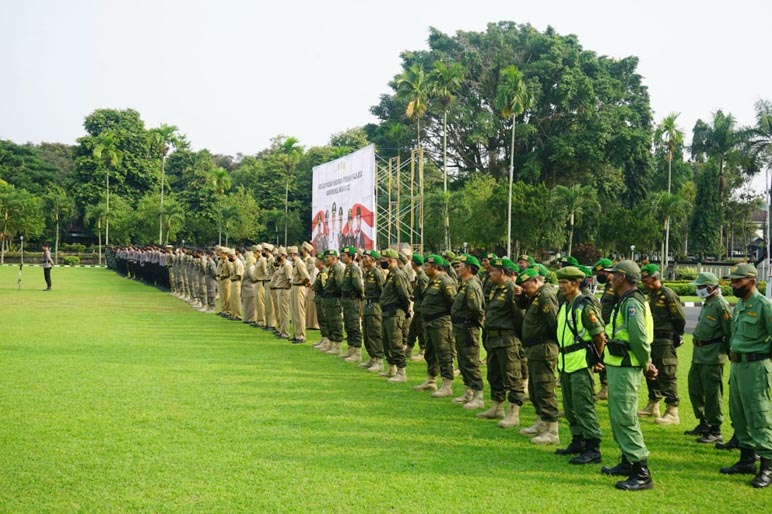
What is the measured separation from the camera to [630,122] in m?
48.4

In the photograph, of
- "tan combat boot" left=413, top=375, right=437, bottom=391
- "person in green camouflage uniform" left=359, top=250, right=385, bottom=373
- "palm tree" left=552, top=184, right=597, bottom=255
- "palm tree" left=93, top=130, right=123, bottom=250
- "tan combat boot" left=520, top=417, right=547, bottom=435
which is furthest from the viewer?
"palm tree" left=93, top=130, right=123, bottom=250

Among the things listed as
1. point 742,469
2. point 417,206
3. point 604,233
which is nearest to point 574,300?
point 742,469

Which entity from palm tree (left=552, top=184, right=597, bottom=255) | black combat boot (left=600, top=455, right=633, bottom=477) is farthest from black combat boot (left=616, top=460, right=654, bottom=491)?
palm tree (left=552, top=184, right=597, bottom=255)

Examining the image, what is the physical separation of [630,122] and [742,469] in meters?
46.4

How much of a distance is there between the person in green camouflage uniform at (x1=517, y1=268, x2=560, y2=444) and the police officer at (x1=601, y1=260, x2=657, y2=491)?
103cm

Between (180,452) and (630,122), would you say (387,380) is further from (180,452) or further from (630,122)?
(630,122)

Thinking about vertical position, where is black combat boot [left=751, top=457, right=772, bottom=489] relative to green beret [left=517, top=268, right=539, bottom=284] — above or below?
below

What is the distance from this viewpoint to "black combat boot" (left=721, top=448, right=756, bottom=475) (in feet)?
19.0

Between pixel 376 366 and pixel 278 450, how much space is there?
14.8 feet

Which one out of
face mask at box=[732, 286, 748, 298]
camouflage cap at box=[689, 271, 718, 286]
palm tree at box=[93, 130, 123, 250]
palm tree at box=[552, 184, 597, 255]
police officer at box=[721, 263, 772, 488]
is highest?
palm tree at box=[93, 130, 123, 250]

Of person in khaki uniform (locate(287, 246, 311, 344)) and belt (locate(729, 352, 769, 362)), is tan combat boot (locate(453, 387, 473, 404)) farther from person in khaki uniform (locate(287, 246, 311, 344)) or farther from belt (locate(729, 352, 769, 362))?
person in khaki uniform (locate(287, 246, 311, 344))

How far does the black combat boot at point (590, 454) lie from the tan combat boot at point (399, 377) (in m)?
3.85

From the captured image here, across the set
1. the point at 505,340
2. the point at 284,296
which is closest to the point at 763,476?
the point at 505,340

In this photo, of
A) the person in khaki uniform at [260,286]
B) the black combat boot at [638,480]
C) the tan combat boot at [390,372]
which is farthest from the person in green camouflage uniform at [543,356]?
the person in khaki uniform at [260,286]
